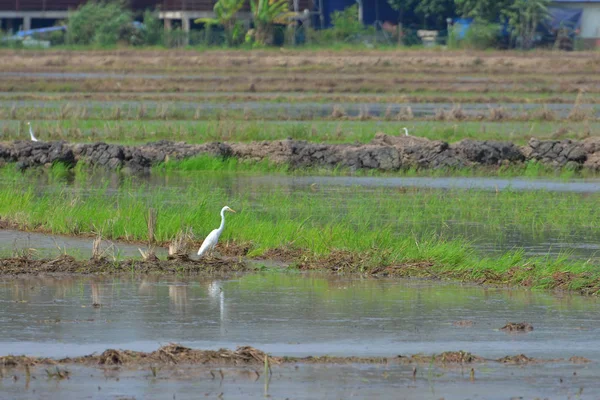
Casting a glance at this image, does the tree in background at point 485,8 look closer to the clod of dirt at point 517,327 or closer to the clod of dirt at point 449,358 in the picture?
the clod of dirt at point 517,327

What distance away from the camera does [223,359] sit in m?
8.35

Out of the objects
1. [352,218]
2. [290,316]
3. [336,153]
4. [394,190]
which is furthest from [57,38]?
[290,316]

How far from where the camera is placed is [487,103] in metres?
40.8

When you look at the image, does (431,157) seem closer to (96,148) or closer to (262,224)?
(96,148)

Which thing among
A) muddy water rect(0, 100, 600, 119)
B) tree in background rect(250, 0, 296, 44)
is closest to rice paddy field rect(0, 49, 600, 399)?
muddy water rect(0, 100, 600, 119)

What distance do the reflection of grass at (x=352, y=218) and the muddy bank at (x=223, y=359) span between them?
326cm

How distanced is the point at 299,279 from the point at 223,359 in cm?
374

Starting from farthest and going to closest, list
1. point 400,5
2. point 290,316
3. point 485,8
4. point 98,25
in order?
1. point 400,5
2. point 98,25
3. point 485,8
4. point 290,316

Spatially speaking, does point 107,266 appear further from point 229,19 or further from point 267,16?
point 229,19

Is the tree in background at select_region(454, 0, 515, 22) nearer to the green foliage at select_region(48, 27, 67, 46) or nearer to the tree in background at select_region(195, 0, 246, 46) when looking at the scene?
the tree in background at select_region(195, 0, 246, 46)

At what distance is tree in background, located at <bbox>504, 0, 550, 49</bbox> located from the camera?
5816cm

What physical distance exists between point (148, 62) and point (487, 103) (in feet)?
64.9

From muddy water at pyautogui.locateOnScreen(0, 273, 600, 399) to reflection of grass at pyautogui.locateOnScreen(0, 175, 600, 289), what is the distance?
0.74m

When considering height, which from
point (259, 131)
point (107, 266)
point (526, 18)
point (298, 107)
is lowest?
point (298, 107)
